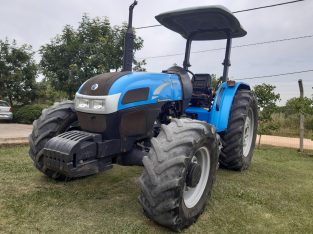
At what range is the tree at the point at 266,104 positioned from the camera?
376 inches

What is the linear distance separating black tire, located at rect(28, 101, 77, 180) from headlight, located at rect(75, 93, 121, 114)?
61 cm

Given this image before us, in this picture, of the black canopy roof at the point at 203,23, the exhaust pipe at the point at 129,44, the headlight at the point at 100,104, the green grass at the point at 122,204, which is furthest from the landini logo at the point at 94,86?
the black canopy roof at the point at 203,23

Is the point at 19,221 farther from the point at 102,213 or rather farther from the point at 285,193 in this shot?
the point at 285,193

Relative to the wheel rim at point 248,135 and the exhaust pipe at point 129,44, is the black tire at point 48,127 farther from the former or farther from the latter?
the wheel rim at point 248,135

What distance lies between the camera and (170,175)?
288cm

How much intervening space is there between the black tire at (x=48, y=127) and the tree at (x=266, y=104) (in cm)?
686

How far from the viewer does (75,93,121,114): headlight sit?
3373 mm

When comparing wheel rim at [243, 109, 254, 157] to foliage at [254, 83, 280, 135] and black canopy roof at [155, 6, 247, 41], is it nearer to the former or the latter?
black canopy roof at [155, 6, 247, 41]

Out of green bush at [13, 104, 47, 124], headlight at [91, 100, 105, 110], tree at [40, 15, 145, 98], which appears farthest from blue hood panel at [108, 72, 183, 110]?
green bush at [13, 104, 47, 124]

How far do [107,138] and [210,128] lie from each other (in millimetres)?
1120

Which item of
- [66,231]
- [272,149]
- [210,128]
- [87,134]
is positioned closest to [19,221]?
[66,231]

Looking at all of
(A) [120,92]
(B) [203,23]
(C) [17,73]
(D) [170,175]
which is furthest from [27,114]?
(D) [170,175]

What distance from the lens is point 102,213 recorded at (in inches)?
131

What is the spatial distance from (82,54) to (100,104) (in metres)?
12.9
